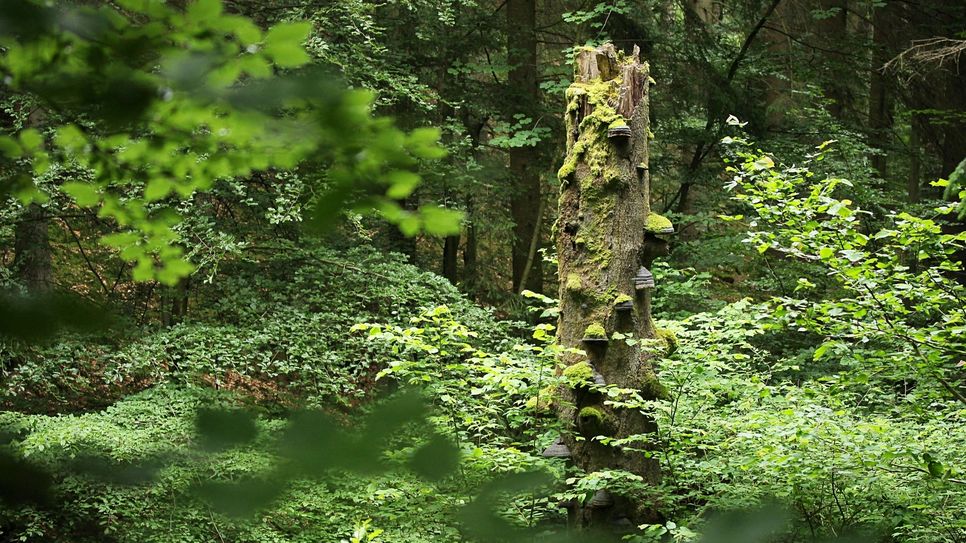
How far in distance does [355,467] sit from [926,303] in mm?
3930

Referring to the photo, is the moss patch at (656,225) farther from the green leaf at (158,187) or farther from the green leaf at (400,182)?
the green leaf at (400,182)

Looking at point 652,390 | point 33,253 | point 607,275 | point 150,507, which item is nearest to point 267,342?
point 150,507

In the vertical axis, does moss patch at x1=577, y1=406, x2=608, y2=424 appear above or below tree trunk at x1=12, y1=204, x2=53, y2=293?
below

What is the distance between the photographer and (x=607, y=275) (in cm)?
514

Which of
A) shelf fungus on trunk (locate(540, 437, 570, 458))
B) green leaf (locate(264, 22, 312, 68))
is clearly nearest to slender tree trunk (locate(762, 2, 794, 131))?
shelf fungus on trunk (locate(540, 437, 570, 458))

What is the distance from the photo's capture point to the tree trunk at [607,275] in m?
5.05

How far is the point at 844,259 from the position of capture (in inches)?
161

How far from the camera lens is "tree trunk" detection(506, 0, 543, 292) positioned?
9.80 m

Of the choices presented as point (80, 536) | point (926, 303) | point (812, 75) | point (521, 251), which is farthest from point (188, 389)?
point (812, 75)

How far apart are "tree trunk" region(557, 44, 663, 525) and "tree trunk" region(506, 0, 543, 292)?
428cm

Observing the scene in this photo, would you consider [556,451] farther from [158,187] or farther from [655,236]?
[158,187]

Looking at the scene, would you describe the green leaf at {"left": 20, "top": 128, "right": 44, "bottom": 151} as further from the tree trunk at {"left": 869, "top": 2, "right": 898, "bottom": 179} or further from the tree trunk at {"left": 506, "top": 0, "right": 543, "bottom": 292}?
the tree trunk at {"left": 869, "top": 2, "right": 898, "bottom": 179}

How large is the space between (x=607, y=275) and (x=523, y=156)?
16.7 feet

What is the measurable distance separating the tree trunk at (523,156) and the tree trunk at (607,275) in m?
4.28
